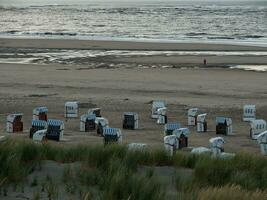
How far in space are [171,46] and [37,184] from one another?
34.7m

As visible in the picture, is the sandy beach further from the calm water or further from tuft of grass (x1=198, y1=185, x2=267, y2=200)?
the calm water

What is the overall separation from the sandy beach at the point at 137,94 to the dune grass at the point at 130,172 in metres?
3.85

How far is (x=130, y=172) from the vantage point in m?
6.23

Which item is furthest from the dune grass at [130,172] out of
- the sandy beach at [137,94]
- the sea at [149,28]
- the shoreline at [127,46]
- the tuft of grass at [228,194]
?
the sea at [149,28]

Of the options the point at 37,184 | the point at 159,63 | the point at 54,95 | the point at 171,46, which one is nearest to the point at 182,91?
Result: the point at 54,95

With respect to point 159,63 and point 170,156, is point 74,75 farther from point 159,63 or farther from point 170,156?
point 170,156

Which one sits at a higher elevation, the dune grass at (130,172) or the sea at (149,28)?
the sea at (149,28)

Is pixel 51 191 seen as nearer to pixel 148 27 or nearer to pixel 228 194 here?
pixel 228 194

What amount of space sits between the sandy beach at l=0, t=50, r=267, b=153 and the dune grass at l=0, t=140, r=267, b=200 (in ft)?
12.6

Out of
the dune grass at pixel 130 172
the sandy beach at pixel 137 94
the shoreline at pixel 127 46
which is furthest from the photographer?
the shoreline at pixel 127 46

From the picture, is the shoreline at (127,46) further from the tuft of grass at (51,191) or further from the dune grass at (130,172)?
the tuft of grass at (51,191)

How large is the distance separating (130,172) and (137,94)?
1315cm

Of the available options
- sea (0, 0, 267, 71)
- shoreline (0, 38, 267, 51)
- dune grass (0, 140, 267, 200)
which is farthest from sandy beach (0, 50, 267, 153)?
sea (0, 0, 267, 71)

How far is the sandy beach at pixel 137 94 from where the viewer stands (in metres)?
13.2
